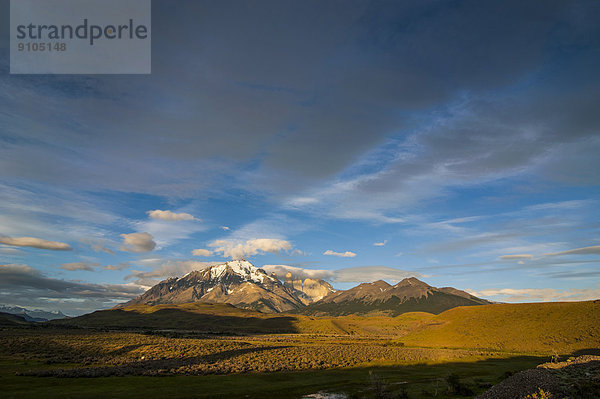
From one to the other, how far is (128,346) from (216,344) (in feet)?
64.3

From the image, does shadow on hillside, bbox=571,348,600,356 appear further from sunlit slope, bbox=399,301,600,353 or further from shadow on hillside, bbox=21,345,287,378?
shadow on hillside, bbox=21,345,287,378

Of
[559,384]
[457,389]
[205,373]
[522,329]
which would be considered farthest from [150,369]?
[522,329]

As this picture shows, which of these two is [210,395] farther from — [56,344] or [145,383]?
[56,344]

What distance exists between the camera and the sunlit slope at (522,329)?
260ft

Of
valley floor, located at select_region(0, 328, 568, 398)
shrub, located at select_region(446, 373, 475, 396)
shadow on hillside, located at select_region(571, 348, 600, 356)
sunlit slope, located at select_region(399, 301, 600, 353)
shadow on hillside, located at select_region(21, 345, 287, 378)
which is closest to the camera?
shrub, located at select_region(446, 373, 475, 396)

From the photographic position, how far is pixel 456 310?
13212 centimetres

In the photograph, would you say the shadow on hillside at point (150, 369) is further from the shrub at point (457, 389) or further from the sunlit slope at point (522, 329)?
the sunlit slope at point (522, 329)

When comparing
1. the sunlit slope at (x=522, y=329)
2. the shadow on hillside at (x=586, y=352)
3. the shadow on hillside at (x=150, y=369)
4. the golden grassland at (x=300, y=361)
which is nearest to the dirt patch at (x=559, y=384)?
the golden grassland at (x=300, y=361)

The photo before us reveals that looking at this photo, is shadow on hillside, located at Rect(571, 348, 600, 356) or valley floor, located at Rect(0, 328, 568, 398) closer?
valley floor, located at Rect(0, 328, 568, 398)

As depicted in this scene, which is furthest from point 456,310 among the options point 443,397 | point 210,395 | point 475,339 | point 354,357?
point 210,395

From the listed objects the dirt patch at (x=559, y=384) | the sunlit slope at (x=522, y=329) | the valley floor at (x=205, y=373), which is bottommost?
the sunlit slope at (x=522, y=329)

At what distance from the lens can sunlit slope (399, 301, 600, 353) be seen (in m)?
79.1

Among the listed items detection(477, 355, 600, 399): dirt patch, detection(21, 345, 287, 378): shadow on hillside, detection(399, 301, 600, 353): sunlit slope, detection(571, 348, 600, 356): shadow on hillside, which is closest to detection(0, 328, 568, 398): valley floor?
detection(21, 345, 287, 378): shadow on hillside

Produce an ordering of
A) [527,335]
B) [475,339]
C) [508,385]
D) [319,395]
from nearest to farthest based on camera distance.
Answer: [508,385], [319,395], [527,335], [475,339]
